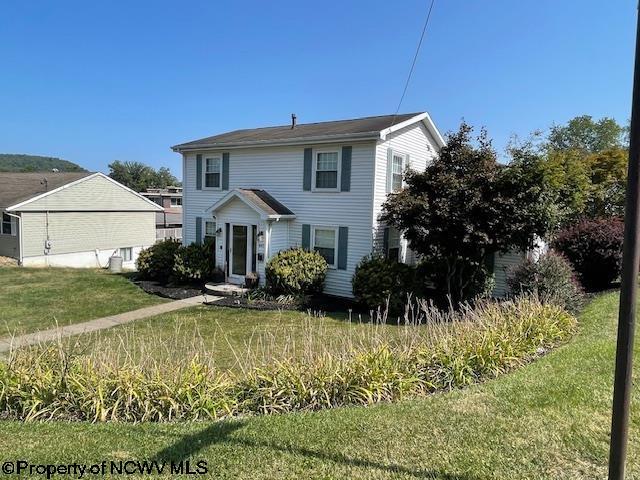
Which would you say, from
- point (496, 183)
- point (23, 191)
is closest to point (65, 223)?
point (23, 191)

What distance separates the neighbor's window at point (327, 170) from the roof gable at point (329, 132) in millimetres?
618

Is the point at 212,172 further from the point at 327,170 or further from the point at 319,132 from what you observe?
the point at 327,170

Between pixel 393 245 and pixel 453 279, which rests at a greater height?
pixel 393 245

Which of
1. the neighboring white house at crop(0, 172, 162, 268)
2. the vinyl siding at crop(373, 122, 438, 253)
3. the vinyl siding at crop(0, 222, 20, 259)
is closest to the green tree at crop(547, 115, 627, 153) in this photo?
the vinyl siding at crop(373, 122, 438, 253)

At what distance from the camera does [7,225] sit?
23.5m

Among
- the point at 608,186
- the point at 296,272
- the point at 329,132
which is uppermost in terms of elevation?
Answer: the point at 329,132

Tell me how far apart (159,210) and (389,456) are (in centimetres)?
3049

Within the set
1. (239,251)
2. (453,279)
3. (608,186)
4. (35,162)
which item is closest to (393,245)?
(453,279)

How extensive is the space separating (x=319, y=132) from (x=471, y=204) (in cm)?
611

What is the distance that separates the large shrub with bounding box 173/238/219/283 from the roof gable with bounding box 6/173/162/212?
13.3 meters

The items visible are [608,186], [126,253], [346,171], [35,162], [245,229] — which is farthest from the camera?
[35,162]

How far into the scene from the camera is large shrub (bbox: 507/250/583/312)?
9.40 metres

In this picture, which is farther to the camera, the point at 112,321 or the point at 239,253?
the point at 239,253

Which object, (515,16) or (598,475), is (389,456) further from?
(515,16)
